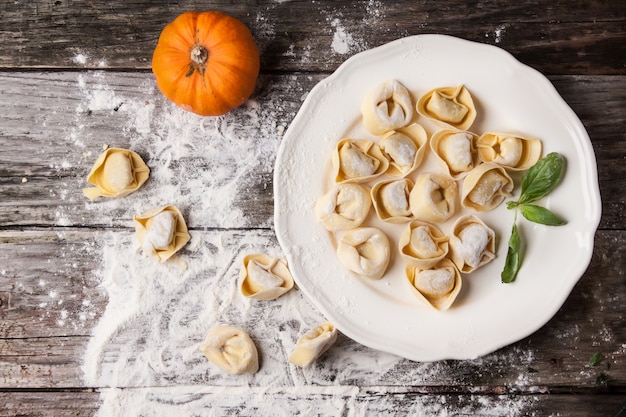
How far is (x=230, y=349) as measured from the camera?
1757 millimetres

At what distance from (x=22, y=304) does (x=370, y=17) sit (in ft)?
4.17

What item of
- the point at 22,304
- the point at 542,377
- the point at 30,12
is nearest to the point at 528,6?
the point at 542,377

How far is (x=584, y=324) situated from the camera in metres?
1.81

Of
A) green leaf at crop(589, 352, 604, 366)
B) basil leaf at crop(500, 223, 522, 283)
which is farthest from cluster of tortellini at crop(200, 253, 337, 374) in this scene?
green leaf at crop(589, 352, 604, 366)

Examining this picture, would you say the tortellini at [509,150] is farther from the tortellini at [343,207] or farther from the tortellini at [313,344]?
the tortellini at [313,344]

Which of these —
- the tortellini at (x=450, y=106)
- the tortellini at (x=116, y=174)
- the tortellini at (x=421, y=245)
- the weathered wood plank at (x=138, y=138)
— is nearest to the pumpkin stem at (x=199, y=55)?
the weathered wood plank at (x=138, y=138)

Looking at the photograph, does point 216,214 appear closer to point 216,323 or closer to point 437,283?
point 216,323

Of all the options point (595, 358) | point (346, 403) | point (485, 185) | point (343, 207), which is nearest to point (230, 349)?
point (346, 403)

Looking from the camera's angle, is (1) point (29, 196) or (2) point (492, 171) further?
(1) point (29, 196)

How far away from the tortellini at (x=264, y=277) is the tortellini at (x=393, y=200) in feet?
1.01

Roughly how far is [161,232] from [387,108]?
688 mm

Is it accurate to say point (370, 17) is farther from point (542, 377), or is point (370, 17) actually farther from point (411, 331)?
point (542, 377)

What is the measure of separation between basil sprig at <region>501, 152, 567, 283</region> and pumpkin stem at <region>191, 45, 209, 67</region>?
2.90 feet

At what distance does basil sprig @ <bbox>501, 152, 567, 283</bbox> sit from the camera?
1.65m
